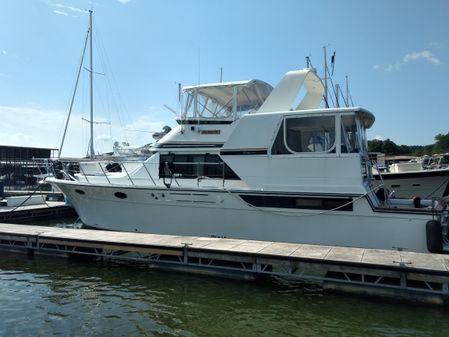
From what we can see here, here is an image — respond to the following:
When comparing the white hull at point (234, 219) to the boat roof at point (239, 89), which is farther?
the boat roof at point (239, 89)

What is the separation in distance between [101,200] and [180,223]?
2.82m

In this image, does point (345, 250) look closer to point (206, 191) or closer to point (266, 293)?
point (266, 293)

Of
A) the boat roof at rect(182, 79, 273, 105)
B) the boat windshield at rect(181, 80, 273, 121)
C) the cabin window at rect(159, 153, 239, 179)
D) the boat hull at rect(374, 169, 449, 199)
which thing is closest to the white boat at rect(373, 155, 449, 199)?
the boat hull at rect(374, 169, 449, 199)

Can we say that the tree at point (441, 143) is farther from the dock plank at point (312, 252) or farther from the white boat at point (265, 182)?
the dock plank at point (312, 252)

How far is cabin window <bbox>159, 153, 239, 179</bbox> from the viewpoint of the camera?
34.9ft

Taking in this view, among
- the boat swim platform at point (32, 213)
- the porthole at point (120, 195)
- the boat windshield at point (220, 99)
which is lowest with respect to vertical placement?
the boat swim platform at point (32, 213)

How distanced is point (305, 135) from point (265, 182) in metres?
1.53

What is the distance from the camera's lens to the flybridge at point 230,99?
11.0 metres

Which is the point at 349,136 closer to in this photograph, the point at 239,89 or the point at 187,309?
the point at 239,89

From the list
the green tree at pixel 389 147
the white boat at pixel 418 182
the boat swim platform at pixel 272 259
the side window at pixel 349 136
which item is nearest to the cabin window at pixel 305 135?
the side window at pixel 349 136

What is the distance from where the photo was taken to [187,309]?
655 centimetres

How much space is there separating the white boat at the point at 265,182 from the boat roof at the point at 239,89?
0.03 metres

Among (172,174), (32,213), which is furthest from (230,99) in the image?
(32,213)

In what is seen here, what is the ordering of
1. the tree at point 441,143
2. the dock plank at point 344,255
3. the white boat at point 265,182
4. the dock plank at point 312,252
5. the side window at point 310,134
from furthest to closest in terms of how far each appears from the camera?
the tree at point 441,143 → the side window at point 310,134 → the white boat at point 265,182 → the dock plank at point 312,252 → the dock plank at point 344,255
